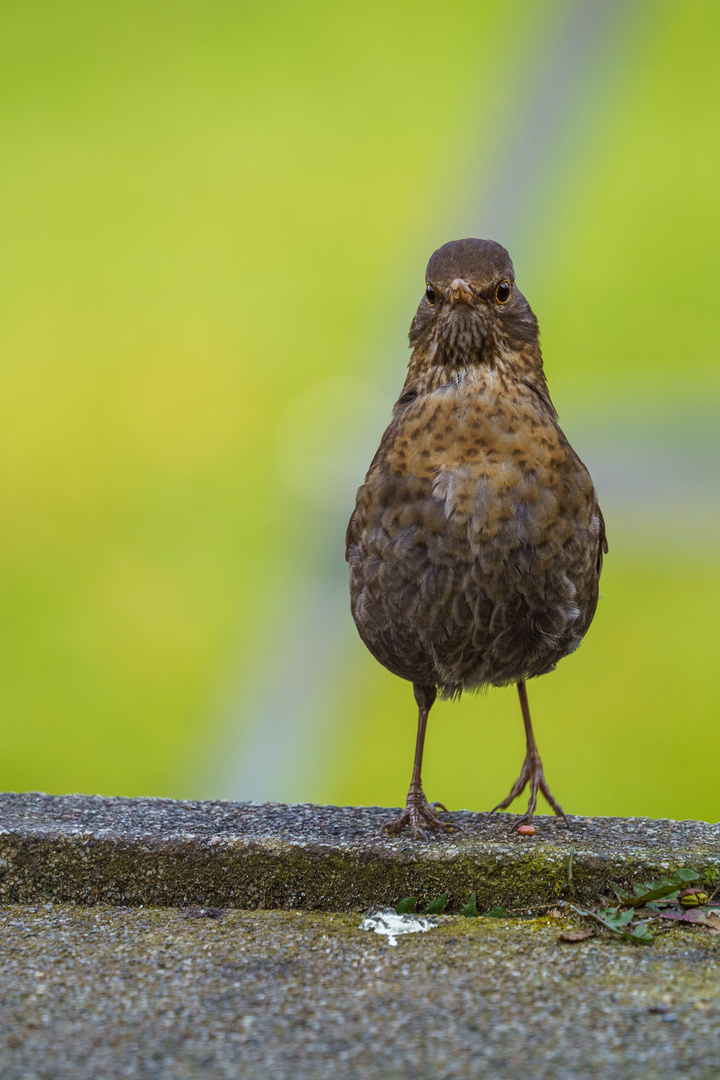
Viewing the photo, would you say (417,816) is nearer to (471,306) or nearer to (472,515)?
(472,515)

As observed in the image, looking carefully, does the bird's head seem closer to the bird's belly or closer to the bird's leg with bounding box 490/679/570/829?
the bird's belly

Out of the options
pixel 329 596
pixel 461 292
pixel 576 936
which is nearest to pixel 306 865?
pixel 576 936

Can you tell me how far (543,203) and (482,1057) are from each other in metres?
4.69

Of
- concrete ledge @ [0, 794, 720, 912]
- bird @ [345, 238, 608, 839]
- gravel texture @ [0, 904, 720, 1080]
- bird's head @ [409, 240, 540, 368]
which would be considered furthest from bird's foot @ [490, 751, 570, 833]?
bird's head @ [409, 240, 540, 368]

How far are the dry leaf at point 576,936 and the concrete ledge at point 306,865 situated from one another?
8.4 inches

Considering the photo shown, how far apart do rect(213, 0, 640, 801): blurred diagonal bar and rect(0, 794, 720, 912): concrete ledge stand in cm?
285

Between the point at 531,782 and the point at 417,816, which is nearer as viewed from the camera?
the point at 417,816

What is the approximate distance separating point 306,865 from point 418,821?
43cm

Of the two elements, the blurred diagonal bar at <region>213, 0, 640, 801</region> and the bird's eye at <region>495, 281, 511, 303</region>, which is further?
the blurred diagonal bar at <region>213, 0, 640, 801</region>

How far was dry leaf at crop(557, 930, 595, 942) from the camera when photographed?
2.40 m

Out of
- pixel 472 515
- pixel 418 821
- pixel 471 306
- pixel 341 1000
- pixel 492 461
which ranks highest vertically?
pixel 471 306

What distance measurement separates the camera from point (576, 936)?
7.93 ft

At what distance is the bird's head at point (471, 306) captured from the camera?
3.23 metres

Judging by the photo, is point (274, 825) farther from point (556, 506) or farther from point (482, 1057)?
point (482, 1057)
